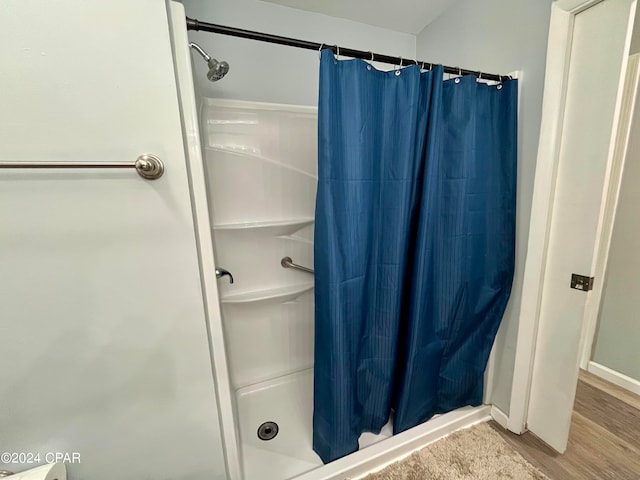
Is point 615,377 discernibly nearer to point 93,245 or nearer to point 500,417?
point 500,417

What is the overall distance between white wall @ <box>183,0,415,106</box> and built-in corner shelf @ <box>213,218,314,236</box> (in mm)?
720

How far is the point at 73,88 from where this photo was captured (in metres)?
0.62

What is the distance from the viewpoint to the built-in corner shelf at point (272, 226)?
1.38m

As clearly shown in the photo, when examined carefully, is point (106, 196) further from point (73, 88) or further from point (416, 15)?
point (416, 15)

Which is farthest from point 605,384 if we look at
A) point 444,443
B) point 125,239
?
point 125,239

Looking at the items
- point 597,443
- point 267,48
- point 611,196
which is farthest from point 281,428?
point 611,196

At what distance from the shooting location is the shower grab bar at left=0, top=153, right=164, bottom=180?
572 mm

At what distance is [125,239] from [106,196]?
13cm

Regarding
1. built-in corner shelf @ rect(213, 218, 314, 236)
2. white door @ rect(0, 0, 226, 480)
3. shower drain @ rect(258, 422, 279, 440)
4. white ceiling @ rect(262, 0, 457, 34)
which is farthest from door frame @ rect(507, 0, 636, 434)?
white door @ rect(0, 0, 226, 480)

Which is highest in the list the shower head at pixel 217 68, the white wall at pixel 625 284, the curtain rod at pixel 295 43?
the curtain rod at pixel 295 43

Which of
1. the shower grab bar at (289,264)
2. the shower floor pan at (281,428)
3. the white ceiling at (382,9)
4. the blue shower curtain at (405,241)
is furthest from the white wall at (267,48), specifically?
the shower floor pan at (281,428)

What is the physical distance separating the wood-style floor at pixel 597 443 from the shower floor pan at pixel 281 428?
747 mm

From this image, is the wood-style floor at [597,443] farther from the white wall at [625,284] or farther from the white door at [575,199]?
the white wall at [625,284]

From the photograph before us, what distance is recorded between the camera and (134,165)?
2.22 feet
